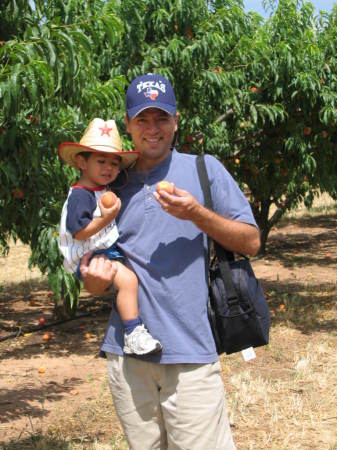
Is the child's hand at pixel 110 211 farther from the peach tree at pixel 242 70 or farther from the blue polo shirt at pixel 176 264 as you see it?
the peach tree at pixel 242 70

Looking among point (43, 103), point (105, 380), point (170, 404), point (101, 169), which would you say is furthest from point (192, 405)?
point (105, 380)

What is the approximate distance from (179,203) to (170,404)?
0.69m

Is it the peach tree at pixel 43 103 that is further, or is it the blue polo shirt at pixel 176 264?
the peach tree at pixel 43 103

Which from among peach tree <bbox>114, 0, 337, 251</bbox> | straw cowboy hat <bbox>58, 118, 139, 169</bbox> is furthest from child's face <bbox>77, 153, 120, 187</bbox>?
peach tree <bbox>114, 0, 337, 251</bbox>

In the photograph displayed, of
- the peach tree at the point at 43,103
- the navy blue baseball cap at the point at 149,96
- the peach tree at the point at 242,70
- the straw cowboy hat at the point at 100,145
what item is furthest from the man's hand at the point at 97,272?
the peach tree at the point at 242,70

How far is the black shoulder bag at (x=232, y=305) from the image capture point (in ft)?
7.29

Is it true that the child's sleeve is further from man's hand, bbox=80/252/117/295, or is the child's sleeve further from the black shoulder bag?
the black shoulder bag

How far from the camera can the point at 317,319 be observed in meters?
7.72

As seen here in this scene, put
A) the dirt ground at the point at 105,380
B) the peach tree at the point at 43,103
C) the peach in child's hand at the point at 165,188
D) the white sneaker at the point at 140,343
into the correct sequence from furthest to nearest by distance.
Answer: the dirt ground at the point at 105,380
the peach tree at the point at 43,103
the white sneaker at the point at 140,343
the peach in child's hand at the point at 165,188

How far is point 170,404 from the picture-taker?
220 centimetres

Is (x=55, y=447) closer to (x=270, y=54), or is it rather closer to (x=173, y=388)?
(x=173, y=388)

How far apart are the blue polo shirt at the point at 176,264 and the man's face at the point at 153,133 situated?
0.08m

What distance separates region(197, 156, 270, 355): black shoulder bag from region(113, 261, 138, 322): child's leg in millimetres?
262

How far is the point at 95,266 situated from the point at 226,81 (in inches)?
188
